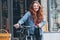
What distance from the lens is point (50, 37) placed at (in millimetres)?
11688

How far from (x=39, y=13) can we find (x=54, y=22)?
3677mm

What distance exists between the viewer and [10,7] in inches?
461

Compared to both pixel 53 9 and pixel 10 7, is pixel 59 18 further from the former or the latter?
pixel 10 7

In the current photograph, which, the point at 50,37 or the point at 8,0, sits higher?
the point at 8,0

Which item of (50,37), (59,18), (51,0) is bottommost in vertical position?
(50,37)

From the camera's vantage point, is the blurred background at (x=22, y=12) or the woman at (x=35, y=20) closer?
the woman at (x=35, y=20)

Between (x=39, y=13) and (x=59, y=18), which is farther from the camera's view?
(x=59, y=18)

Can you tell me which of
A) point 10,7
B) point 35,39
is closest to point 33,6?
point 35,39

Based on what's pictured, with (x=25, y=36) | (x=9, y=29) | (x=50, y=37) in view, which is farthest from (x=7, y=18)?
(x=25, y=36)

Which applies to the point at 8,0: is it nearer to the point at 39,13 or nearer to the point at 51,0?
the point at 51,0

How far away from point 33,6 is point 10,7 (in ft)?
12.0

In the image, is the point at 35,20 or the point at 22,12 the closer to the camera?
the point at 35,20

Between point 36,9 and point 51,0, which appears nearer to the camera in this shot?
point 36,9

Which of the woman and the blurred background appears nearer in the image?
the woman
